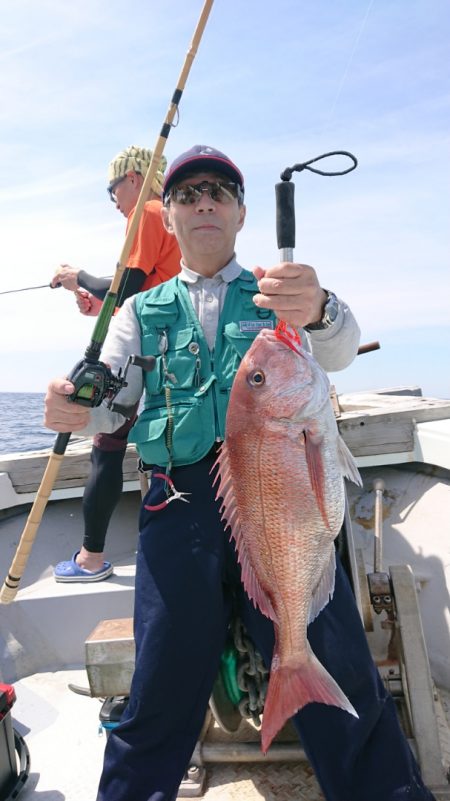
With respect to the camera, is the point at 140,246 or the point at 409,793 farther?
the point at 140,246

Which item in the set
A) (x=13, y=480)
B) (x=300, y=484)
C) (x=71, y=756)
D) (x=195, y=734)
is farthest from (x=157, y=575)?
(x=13, y=480)

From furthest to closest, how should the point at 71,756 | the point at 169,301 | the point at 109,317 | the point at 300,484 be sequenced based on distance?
the point at 71,756
the point at 109,317
the point at 169,301
the point at 300,484

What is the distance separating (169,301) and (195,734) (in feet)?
5.70

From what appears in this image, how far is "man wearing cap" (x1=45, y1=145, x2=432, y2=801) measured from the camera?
200 cm

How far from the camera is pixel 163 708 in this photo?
208 centimetres

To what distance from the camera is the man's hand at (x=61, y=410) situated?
2170 millimetres

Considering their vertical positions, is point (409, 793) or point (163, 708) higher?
point (163, 708)

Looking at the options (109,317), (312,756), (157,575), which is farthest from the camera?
(109,317)

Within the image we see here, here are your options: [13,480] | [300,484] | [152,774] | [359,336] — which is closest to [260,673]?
[152,774]

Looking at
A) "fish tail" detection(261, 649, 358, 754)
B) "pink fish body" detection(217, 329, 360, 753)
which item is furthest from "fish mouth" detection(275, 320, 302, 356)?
"fish tail" detection(261, 649, 358, 754)

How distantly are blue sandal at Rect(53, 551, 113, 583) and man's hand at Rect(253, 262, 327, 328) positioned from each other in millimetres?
2732

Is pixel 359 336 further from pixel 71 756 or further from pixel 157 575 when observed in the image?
pixel 71 756

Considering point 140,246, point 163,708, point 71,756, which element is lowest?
point 71,756

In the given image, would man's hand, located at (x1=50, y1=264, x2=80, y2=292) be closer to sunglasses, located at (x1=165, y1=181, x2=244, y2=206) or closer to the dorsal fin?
sunglasses, located at (x1=165, y1=181, x2=244, y2=206)
